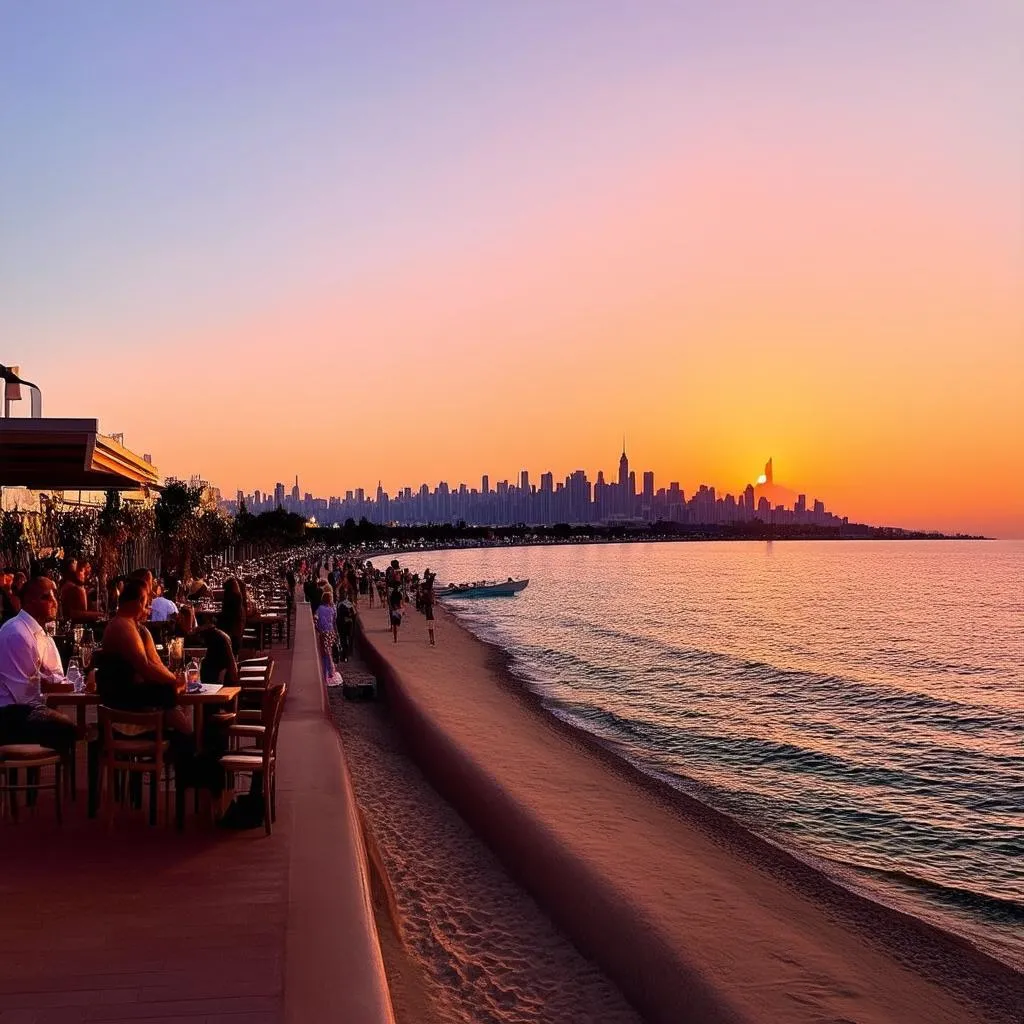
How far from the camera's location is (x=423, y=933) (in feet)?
22.9

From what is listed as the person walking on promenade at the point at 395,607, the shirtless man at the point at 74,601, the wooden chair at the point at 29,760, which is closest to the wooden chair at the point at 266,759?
the wooden chair at the point at 29,760

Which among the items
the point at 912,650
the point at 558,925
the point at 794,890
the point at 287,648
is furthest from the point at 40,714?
the point at 912,650

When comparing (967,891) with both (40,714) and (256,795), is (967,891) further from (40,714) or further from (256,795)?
(40,714)

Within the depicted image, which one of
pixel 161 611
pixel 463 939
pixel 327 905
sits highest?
Result: pixel 161 611

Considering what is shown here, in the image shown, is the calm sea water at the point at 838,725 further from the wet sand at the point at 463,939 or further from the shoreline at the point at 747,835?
the wet sand at the point at 463,939

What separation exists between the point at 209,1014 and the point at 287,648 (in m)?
13.9

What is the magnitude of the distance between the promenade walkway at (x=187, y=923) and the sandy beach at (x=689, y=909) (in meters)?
1.94

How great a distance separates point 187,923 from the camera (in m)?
4.54

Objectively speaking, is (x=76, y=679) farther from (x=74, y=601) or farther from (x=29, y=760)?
(x=74, y=601)

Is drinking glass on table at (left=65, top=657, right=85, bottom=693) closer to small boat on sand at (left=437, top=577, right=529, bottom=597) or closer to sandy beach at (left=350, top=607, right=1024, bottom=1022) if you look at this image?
sandy beach at (left=350, top=607, right=1024, bottom=1022)

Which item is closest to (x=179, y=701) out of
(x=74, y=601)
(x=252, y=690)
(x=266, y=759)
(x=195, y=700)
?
(x=195, y=700)

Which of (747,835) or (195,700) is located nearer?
(195,700)

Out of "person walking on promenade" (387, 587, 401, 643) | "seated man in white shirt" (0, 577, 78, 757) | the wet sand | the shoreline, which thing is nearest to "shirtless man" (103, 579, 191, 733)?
"seated man in white shirt" (0, 577, 78, 757)

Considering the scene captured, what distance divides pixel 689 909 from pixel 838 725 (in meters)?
13.5
